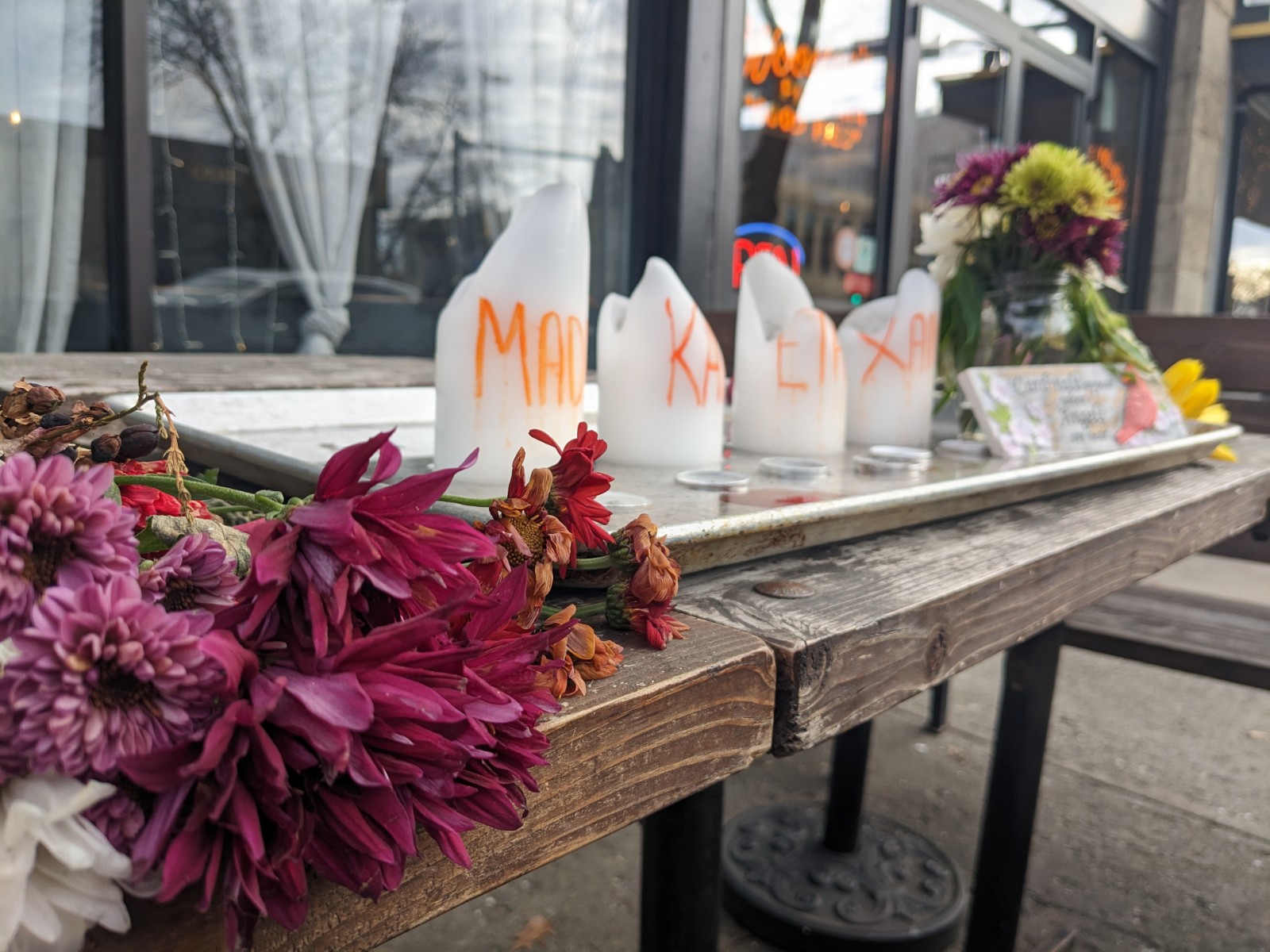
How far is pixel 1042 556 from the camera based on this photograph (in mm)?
837

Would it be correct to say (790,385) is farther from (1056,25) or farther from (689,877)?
(1056,25)

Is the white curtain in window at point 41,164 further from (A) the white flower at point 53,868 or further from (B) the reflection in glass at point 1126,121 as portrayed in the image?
(B) the reflection in glass at point 1126,121

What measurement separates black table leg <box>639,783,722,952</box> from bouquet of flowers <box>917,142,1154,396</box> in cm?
89

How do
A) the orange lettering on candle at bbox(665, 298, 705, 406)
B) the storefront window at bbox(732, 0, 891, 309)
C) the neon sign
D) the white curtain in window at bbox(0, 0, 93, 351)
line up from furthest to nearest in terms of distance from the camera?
the storefront window at bbox(732, 0, 891, 309) < the neon sign < the white curtain in window at bbox(0, 0, 93, 351) < the orange lettering on candle at bbox(665, 298, 705, 406)

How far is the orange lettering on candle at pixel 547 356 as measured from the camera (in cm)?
75

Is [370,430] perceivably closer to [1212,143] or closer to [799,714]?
[799,714]

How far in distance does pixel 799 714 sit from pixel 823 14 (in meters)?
3.92

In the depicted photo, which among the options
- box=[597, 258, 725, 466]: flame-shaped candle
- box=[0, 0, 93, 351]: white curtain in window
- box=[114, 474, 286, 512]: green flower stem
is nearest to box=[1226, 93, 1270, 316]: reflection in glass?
box=[0, 0, 93, 351]: white curtain in window

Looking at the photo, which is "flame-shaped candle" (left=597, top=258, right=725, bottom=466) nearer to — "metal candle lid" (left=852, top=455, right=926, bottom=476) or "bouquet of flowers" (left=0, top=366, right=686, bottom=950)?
"metal candle lid" (left=852, top=455, right=926, bottom=476)

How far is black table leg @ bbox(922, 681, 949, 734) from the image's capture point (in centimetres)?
255

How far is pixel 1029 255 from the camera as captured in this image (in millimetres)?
1314

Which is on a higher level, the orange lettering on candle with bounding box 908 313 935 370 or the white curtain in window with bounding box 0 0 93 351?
the white curtain in window with bounding box 0 0 93 351

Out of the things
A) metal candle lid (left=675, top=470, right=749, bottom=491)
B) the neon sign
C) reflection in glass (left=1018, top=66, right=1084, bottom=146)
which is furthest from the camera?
reflection in glass (left=1018, top=66, right=1084, bottom=146)

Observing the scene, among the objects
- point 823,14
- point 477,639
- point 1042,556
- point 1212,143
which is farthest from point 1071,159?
point 1212,143
